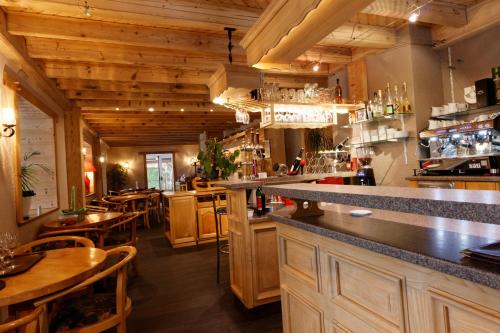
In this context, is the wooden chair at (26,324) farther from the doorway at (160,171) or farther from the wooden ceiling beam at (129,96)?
the doorway at (160,171)

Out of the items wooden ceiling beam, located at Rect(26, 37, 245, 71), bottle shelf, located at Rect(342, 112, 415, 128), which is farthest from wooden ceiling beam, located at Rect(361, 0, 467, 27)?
wooden ceiling beam, located at Rect(26, 37, 245, 71)

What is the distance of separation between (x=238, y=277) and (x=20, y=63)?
3.47 m

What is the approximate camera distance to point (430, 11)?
11.4ft

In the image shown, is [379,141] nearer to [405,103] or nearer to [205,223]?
[405,103]

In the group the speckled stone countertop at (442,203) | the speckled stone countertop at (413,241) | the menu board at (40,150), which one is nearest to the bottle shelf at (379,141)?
the speckled stone countertop at (413,241)

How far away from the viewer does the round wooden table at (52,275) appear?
160 centimetres

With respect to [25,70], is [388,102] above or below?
below

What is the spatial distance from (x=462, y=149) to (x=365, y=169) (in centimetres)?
120

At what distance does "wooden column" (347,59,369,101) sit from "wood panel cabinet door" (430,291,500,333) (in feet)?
13.5

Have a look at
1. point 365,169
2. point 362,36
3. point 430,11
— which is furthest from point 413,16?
point 365,169

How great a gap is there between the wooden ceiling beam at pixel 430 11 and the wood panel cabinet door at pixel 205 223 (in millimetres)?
4174

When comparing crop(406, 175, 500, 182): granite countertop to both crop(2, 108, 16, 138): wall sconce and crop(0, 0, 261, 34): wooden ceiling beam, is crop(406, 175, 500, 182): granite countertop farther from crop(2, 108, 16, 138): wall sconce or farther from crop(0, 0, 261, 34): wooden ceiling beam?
crop(2, 108, 16, 138): wall sconce

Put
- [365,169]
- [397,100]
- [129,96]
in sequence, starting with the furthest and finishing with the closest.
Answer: [129,96] → [365,169] → [397,100]

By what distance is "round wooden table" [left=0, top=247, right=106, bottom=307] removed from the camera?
1.60 metres
